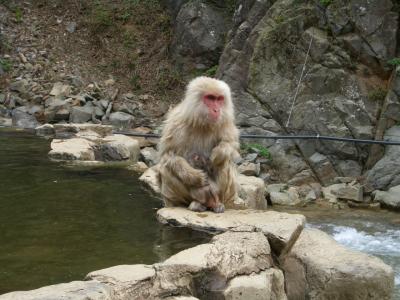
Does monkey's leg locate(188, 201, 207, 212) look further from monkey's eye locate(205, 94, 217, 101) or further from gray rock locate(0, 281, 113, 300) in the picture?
gray rock locate(0, 281, 113, 300)

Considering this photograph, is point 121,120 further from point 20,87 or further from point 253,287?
point 253,287

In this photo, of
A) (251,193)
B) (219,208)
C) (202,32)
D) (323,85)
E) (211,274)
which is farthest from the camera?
(202,32)

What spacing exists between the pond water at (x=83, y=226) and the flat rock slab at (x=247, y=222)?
0.09 metres

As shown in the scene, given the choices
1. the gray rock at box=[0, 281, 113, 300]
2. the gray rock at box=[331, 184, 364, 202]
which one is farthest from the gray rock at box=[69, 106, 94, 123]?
the gray rock at box=[0, 281, 113, 300]

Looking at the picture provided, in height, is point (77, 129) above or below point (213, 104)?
below

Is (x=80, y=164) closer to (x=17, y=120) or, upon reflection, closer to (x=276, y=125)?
(x=276, y=125)

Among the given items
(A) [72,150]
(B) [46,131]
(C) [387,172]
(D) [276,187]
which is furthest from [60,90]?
(C) [387,172]

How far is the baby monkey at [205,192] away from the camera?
446cm

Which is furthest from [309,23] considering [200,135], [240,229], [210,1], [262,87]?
[240,229]

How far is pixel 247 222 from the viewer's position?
4.02 metres

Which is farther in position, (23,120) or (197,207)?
(23,120)

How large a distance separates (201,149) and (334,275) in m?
1.53

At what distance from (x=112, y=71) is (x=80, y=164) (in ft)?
27.6

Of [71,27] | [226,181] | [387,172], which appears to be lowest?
[387,172]
